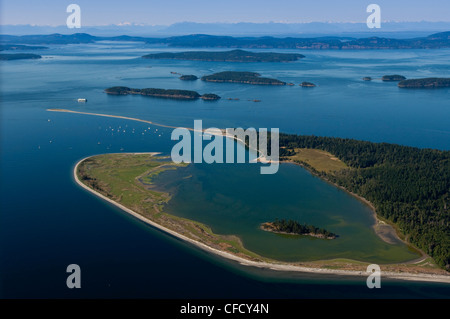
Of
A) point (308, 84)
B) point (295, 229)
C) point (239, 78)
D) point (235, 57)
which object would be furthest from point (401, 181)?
point (235, 57)

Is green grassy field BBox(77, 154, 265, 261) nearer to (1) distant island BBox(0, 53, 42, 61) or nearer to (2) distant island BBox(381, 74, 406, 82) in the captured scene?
(2) distant island BBox(381, 74, 406, 82)

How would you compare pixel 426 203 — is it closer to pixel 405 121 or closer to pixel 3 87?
pixel 405 121

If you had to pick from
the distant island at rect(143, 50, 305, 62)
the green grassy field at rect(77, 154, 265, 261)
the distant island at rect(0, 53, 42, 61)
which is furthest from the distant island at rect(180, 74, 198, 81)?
the distant island at rect(0, 53, 42, 61)

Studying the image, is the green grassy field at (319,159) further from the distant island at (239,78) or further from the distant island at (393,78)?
the distant island at (393,78)

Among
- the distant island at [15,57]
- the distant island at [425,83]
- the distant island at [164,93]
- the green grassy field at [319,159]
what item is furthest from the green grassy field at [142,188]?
the distant island at [15,57]

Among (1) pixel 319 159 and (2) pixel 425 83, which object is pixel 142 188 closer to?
(1) pixel 319 159

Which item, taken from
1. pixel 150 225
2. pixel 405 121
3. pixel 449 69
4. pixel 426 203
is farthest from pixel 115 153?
pixel 449 69
